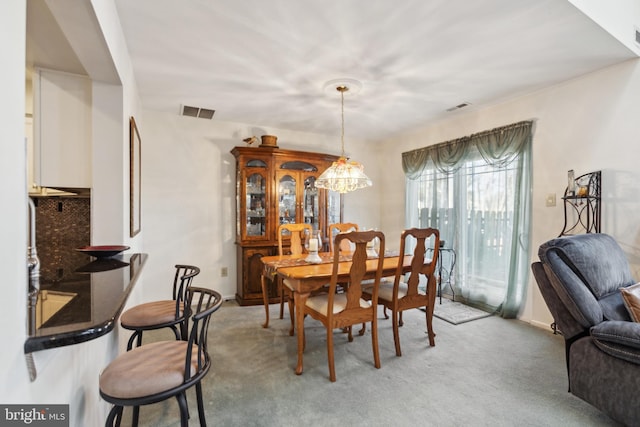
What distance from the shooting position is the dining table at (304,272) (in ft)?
7.45

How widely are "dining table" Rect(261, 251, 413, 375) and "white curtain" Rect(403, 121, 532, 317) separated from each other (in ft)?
4.07

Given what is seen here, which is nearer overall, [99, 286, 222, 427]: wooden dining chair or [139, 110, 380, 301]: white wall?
[99, 286, 222, 427]: wooden dining chair

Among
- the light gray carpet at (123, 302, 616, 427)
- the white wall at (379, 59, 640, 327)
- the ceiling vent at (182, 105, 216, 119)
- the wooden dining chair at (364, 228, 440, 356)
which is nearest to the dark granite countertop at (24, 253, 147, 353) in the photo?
the light gray carpet at (123, 302, 616, 427)

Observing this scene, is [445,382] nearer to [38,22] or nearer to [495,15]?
[495,15]

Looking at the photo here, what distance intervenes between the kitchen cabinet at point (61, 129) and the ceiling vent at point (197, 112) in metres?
1.75

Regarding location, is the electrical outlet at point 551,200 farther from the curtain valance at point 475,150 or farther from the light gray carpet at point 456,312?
the light gray carpet at point 456,312

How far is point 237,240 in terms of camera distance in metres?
4.07

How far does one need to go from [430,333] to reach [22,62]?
3016mm

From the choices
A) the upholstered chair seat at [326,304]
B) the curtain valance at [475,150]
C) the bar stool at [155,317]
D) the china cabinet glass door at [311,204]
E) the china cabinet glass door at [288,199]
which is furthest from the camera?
the china cabinet glass door at [311,204]

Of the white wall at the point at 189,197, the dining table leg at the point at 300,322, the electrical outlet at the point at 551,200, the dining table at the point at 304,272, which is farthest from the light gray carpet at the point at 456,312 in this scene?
the white wall at the point at 189,197

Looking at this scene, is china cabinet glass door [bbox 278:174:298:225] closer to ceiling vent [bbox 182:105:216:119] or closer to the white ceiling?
the white ceiling

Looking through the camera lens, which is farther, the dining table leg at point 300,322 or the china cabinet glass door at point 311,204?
the china cabinet glass door at point 311,204

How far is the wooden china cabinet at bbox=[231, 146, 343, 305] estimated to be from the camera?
3.88 meters

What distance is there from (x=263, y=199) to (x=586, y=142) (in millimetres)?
3505
